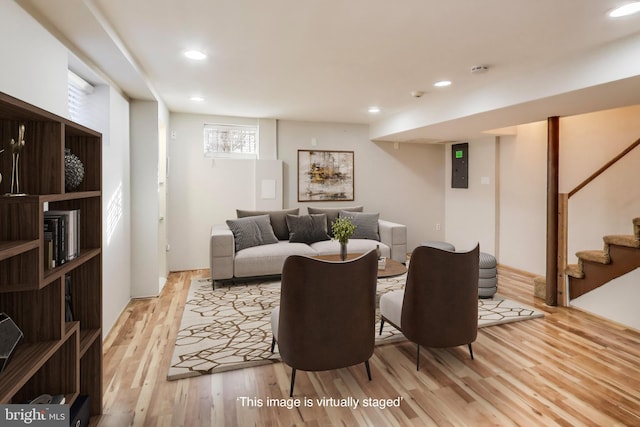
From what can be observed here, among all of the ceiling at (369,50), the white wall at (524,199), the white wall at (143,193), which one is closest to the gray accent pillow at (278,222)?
the white wall at (143,193)

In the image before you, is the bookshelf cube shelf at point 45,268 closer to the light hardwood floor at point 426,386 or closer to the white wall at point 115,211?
the light hardwood floor at point 426,386

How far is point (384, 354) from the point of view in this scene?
2738mm

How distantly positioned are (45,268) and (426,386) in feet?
7.07

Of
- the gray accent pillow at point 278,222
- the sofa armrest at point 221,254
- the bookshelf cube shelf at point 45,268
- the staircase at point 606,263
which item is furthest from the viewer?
the gray accent pillow at point 278,222

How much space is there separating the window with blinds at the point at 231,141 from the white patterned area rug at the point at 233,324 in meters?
2.03

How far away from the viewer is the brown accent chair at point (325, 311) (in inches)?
80.1

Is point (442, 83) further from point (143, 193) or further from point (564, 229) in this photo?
point (143, 193)

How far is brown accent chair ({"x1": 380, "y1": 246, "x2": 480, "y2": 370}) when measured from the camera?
236 cm

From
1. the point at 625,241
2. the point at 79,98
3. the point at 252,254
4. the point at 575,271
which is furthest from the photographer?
the point at 252,254

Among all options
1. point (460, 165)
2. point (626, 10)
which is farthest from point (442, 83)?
point (460, 165)

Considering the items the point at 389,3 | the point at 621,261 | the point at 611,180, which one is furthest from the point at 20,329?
the point at 611,180

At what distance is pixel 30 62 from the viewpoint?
1.90 meters

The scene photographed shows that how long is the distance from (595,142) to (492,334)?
2.73 meters

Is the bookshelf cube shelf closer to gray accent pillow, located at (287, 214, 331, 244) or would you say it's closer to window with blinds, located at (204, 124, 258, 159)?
gray accent pillow, located at (287, 214, 331, 244)
